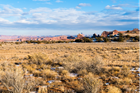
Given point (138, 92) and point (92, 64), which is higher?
point (92, 64)

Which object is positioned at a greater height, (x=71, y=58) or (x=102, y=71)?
(x=71, y=58)

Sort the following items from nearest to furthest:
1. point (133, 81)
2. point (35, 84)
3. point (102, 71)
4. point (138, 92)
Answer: point (138, 92) < point (35, 84) < point (133, 81) < point (102, 71)

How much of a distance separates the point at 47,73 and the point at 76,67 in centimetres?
249

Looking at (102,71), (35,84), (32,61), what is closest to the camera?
(35,84)

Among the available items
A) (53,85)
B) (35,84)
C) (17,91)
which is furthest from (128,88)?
(17,91)

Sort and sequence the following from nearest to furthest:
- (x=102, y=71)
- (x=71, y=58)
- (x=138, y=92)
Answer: (x=138, y=92), (x=102, y=71), (x=71, y=58)

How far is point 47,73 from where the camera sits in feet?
25.5

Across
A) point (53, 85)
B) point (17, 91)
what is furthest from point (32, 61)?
point (17, 91)

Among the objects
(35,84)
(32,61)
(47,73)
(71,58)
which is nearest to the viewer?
(35,84)

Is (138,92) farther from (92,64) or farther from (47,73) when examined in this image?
(47,73)

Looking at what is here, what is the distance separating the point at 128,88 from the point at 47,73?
529 cm

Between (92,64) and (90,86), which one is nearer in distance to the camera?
(90,86)

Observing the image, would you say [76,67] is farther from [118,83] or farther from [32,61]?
[32,61]

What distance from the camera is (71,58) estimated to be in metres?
10.4
